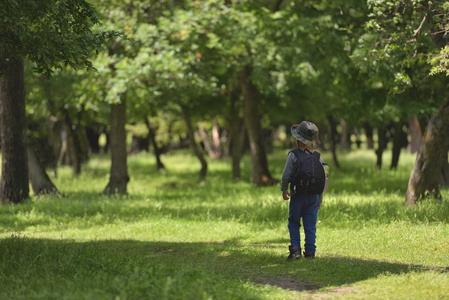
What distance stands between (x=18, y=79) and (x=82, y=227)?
509cm

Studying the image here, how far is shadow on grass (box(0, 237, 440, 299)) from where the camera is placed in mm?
6285

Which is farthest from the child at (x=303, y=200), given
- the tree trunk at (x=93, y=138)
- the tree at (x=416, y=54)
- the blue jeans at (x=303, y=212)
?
the tree trunk at (x=93, y=138)

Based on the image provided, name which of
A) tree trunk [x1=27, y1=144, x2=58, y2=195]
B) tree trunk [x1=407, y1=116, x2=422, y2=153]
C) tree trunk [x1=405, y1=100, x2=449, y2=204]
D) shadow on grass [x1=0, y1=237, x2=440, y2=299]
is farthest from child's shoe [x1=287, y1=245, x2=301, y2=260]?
tree trunk [x1=407, y1=116, x2=422, y2=153]

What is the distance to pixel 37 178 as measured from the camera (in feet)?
62.5

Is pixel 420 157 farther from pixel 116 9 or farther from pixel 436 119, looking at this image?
pixel 116 9

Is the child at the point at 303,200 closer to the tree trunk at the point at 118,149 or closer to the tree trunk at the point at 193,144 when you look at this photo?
the tree trunk at the point at 118,149

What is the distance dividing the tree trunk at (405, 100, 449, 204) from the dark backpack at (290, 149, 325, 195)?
6436 millimetres

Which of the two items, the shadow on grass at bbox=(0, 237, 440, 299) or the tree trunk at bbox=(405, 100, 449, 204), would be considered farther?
the tree trunk at bbox=(405, 100, 449, 204)

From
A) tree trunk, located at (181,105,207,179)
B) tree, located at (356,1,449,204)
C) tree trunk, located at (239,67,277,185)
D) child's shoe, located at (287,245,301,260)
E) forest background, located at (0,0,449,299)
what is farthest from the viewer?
tree trunk, located at (181,105,207,179)

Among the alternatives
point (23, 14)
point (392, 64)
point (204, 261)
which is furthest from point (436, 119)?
point (23, 14)

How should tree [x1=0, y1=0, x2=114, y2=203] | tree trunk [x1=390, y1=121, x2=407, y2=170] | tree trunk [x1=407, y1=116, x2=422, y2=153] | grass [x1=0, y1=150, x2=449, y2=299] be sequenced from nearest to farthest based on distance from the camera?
grass [x1=0, y1=150, x2=449, y2=299] < tree [x1=0, y1=0, x2=114, y2=203] < tree trunk [x1=390, y1=121, x2=407, y2=170] < tree trunk [x1=407, y1=116, x2=422, y2=153]

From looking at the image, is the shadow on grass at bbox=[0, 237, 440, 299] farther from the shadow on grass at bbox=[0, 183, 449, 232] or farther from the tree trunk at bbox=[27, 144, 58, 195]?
the tree trunk at bbox=[27, 144, 58, 195]

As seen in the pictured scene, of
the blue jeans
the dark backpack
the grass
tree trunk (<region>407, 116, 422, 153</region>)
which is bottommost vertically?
the grass

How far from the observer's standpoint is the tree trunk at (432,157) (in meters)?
13.7
